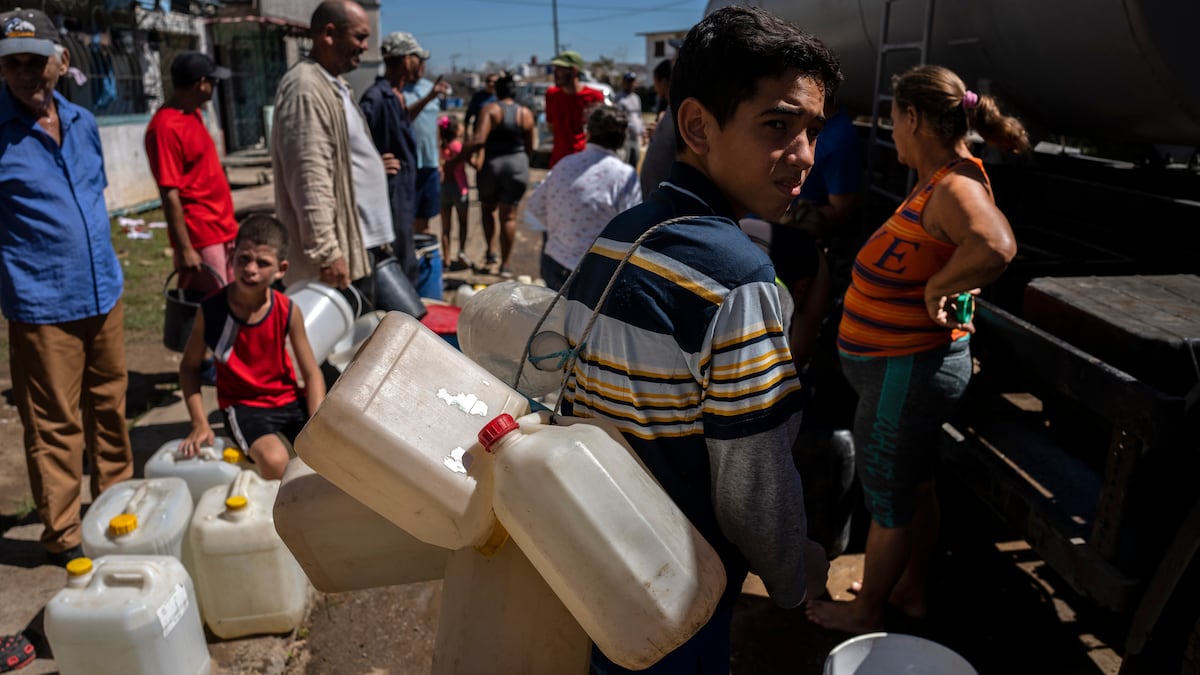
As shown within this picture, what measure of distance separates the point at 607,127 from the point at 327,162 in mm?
1451

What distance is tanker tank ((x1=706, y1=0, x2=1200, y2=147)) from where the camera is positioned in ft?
10.1

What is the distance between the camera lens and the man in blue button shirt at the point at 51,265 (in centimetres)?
319

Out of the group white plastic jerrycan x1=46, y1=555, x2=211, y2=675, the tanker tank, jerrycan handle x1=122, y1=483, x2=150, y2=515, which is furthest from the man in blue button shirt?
the tanker tank

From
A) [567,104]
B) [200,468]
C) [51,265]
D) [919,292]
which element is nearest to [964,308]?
[919,292]

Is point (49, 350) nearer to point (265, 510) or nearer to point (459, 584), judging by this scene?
point (265, 510)

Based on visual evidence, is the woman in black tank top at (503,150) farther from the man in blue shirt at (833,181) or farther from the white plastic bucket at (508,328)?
the white plastic bucket at (508,328)

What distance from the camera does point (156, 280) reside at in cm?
803

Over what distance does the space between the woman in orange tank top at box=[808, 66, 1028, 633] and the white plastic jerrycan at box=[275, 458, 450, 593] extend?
168cm

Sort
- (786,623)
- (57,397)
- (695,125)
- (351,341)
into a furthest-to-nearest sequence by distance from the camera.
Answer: (351,341), (57,397), (786,623), (695,125)

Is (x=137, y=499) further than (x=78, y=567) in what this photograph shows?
Yes

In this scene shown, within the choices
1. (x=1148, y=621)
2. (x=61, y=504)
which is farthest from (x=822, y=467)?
(x=61, y=504)

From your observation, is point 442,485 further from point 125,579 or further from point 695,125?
point 125,579

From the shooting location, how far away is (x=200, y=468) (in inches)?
136

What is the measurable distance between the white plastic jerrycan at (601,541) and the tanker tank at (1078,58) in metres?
2.89
